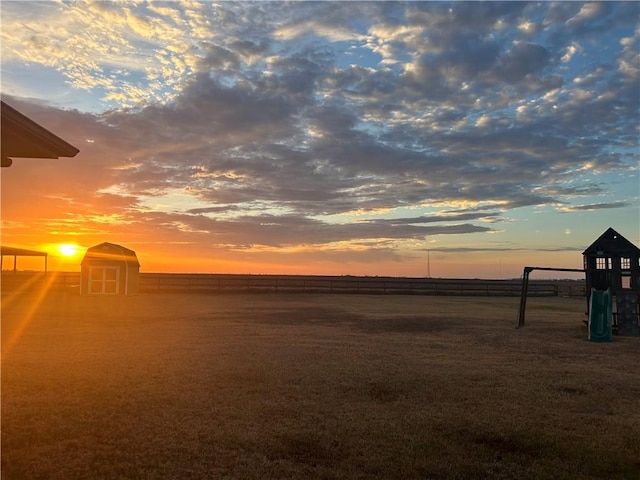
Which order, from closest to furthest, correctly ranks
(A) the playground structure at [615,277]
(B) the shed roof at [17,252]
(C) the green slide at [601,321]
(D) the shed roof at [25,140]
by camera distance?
(D) the shed roof at [25,140], (C) the green slide at [601,321], (A) the playground structure at [615,277], (B) the shed roof at [17,252]

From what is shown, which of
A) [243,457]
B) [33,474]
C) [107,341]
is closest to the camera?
[33,474]

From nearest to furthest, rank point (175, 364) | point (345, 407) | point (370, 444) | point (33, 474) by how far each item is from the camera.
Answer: point (33, 474), point (370, 444), point (345, 407), point (175, 364)

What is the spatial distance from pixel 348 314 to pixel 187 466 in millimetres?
20527

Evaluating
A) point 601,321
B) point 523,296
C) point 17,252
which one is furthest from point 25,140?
point 17,252

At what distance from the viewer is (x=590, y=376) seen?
11.0 metres

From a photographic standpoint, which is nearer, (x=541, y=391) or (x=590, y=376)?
(x=541, y=391)

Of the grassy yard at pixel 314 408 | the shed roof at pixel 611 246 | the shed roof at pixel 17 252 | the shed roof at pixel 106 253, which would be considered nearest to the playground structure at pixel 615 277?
the shed roof at pixel 611 246

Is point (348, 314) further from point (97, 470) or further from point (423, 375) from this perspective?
point (97, 470)

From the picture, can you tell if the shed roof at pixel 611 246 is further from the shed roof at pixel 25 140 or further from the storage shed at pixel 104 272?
the storage shed at pixel 104 272

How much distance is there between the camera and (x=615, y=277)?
2030 centimetres

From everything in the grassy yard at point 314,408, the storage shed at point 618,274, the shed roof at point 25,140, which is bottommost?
the grassy yard at point 314,408

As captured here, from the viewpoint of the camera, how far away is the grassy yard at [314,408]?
581 cm

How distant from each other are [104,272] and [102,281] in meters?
0.76

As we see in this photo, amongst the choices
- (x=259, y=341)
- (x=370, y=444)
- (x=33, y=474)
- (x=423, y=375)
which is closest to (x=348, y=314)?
(x=259, y=341)
